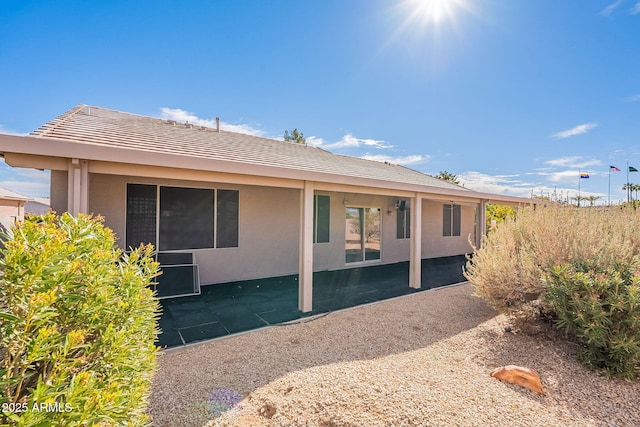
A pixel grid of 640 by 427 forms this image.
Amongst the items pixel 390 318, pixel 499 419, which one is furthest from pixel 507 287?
pixel 499 419

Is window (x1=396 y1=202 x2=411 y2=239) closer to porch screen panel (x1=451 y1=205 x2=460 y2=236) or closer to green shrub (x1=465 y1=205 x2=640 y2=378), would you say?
porch screen panel (x1=451 y1=205 x2=460 y2=236)

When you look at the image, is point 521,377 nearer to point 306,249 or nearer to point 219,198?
point 306,249

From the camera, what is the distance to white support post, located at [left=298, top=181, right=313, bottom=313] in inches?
218

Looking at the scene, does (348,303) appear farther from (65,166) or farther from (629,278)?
(65,166)

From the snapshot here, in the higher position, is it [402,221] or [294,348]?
[402,221]

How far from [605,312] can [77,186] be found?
698 centimetres

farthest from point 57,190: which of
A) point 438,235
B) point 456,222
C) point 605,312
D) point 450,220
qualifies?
point 456,222

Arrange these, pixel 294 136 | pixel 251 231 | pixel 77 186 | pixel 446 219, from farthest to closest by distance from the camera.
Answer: pixel 294 136 → pixel 446 219 → pixel 251 231 → pixel 77 186

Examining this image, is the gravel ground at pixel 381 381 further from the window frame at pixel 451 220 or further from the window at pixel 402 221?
the window frame at pixel 451 220

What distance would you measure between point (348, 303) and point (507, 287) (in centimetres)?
310

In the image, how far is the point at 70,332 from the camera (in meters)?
1.49

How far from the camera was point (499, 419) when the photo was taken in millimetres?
2684

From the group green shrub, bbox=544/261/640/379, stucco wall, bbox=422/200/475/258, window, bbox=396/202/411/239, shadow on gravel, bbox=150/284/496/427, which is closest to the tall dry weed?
green shrub, bbox=544/261/640/379

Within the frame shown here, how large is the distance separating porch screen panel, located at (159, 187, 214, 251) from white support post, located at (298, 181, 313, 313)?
3.13 meters
